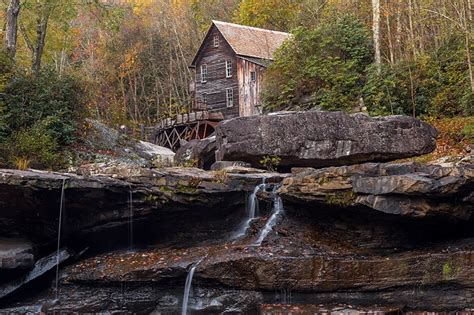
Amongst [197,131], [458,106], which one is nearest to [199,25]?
[197,131]

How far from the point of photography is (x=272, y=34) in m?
34.7

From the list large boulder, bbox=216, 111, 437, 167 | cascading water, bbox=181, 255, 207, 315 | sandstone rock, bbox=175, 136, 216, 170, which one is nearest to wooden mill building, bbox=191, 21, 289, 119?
sandstone rock, bbox=175, 136, 216, 170

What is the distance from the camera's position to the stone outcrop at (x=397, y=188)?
931 centimetres

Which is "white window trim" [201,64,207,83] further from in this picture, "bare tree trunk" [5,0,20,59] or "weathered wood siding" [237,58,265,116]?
"bare tree trunk" [5,0,20,59]

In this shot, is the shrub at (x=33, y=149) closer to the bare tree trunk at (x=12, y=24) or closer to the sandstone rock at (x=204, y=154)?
the sandstone rock at (x=204, y=154)

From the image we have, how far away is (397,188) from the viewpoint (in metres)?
9.49

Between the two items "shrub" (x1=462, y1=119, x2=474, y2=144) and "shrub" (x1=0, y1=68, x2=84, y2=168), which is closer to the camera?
"shrub" (x1=462, y1=119, x2=474, y2=144)

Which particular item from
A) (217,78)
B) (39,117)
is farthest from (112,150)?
(217,78)

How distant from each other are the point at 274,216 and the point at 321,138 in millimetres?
3411

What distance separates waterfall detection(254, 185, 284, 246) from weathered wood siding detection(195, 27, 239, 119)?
21732mm

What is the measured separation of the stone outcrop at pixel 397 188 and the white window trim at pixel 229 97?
23.6 metres

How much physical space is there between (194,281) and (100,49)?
3605 cm

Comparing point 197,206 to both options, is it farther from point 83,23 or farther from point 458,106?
point 83,23

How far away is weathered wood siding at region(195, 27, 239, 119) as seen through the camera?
33531mm
